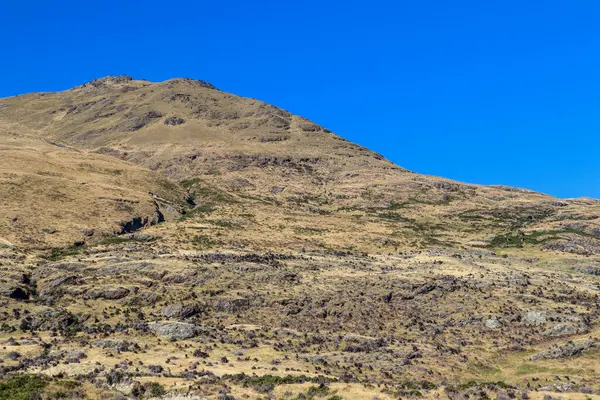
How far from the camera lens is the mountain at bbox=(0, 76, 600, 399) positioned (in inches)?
1837

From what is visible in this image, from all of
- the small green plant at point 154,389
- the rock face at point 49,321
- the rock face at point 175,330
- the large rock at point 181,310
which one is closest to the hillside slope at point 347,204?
the large rock at point 181,310

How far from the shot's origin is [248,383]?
40.7 meters

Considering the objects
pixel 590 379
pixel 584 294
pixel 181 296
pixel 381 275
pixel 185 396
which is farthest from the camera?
pixel 381 275

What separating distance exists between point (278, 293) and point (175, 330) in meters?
17.3

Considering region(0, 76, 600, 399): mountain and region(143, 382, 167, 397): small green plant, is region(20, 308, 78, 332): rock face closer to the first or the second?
region(0, 76, 600, 399): mountain

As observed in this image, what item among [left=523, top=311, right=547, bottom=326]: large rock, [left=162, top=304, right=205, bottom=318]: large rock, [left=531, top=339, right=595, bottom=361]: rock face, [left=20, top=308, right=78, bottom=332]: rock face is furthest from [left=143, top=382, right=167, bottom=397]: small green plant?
[left=523, top=311, right=547, bottom=326]: large rock

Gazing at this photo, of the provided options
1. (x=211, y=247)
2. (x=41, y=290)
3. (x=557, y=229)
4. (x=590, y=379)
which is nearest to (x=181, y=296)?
(x=41, y=290)

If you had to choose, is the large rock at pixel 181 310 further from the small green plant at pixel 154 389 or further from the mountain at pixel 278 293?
the small green plant at pixel 154 389

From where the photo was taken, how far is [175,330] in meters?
58.0

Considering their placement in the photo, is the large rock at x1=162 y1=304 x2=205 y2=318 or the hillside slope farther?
the hillside slope

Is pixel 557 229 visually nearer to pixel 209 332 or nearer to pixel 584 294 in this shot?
pixel 584 294

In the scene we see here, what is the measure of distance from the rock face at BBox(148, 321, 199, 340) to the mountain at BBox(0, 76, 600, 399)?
0.58 feet

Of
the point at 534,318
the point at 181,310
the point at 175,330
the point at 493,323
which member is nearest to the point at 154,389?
the point at 175,330

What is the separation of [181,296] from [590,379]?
46.7 metres
